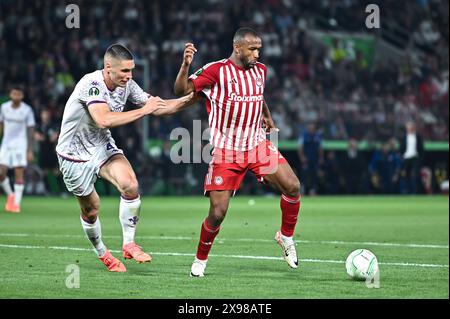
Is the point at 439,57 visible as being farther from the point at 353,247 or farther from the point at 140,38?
the point at 353,247

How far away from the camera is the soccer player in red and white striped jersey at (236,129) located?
980cm

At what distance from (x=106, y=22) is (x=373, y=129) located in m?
8.72

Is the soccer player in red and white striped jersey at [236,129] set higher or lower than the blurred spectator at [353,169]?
higher

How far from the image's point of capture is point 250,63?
9930 millimetres

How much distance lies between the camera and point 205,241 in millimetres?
9680

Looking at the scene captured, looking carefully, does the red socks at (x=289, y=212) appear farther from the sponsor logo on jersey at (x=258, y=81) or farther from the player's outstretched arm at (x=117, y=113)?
the player's outstretched arm at (x=117, y=113)

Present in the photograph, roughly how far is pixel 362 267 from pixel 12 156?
11082 millimetres

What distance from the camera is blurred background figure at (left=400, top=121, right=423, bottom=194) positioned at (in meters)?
27.0

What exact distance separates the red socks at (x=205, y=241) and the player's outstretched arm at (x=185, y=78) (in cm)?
131

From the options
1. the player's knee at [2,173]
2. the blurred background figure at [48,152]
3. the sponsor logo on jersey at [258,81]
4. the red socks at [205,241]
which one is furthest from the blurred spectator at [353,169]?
the red socks at [205,241]

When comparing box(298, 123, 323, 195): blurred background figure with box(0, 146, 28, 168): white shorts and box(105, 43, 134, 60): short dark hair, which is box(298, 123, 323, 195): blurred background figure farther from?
box(105, 43, 134, 60): short dark hair

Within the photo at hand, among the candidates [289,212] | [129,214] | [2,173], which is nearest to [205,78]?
[129,214]

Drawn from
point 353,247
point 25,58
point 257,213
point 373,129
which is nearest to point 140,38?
point 25,58

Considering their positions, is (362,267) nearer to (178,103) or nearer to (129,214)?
(178,103)
